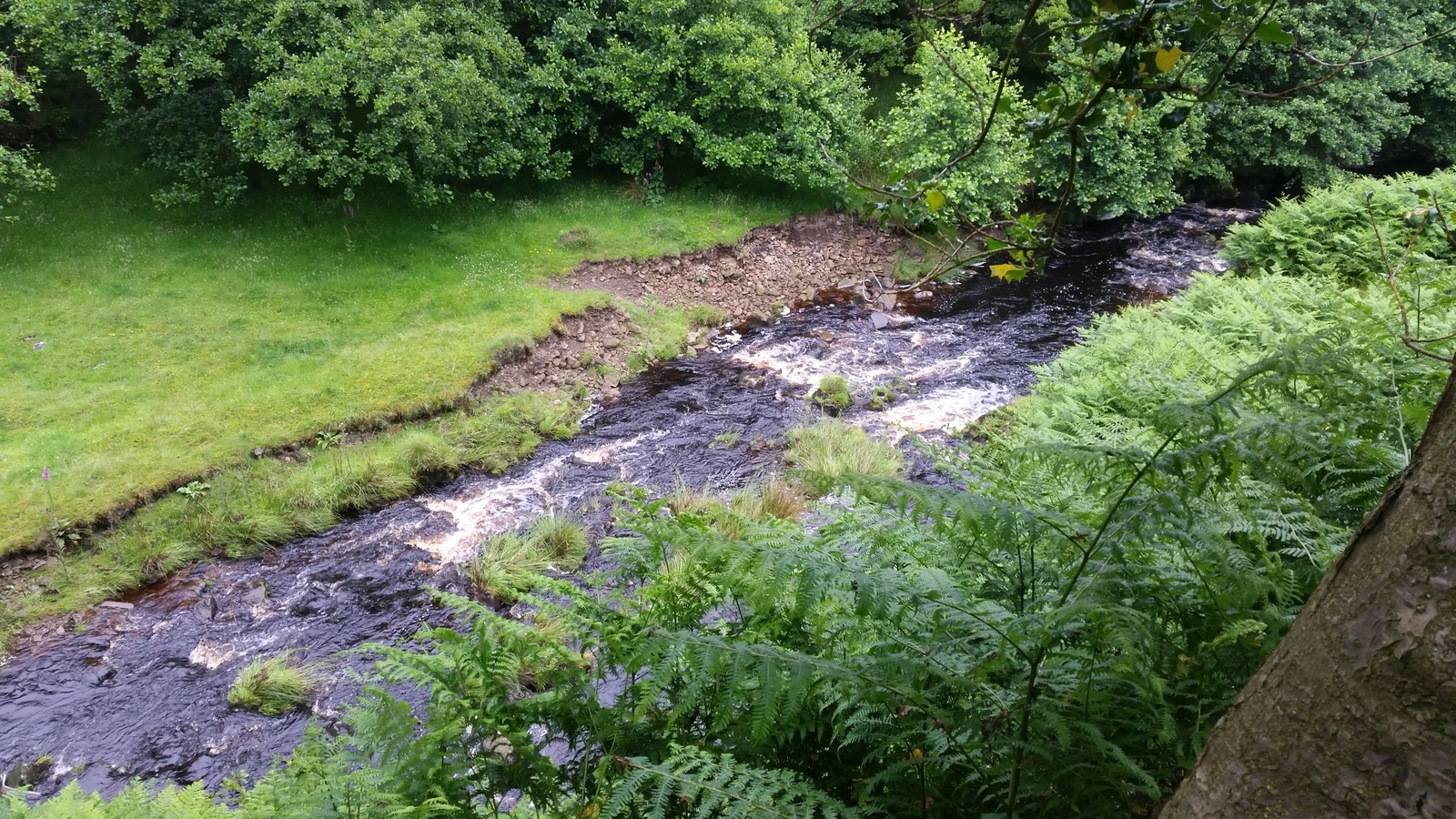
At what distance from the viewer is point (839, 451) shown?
1143 cm

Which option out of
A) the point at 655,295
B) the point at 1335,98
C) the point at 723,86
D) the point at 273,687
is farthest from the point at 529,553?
the point at 1335,98

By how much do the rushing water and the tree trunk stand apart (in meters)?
8.13

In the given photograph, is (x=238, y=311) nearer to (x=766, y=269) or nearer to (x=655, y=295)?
(x=655, y=295)

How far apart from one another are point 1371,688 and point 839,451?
32.6 ft

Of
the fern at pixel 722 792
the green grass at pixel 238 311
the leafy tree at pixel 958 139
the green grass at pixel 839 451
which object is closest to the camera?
the fern at pixel 722 792

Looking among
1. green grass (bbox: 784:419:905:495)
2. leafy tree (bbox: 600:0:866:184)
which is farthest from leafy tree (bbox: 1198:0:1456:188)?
green grass (bbox: 784:419:905:495)

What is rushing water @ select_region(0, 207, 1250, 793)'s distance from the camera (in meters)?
7.61

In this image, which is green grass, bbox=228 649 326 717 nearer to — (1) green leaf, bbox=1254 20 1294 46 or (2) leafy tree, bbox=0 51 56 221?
(1) green leaf, bbox=1254 20 1294 46

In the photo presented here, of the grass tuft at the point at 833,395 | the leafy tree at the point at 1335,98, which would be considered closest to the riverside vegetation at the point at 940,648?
the grass tuft at the point at 833,395

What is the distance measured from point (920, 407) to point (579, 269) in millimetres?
8708

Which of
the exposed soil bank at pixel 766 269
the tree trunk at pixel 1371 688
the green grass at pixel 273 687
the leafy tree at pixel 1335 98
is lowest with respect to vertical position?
the green grass at pixel 273 687

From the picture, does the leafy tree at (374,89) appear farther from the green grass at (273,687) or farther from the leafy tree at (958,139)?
the green grass at (273,687)

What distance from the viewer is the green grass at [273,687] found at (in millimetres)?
7797

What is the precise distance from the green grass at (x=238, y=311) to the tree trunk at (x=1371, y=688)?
1263cm
